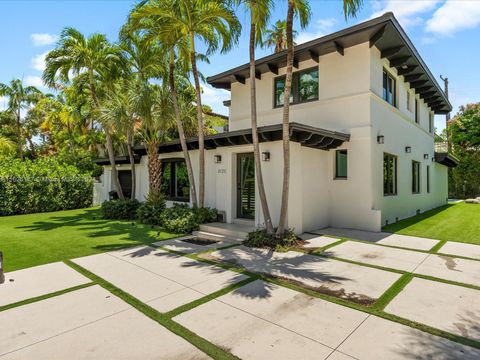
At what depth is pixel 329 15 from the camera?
798 cm

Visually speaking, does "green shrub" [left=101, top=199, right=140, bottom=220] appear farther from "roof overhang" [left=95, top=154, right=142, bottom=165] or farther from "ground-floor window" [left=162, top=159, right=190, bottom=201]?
"roof overhang" [left=95, top=154, right=142, bottom=165]

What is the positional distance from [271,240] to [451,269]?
13.0 feet

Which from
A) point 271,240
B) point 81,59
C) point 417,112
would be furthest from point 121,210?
point 417,112

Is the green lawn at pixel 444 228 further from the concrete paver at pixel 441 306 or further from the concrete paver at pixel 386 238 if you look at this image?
the concrete paver at pixel 441 306

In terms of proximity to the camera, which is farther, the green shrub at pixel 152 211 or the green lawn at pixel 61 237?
the green shrub at pixel 152 211

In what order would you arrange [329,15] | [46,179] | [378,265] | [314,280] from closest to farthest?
[314,280]
[378,265]
[329,15]
[46,179]

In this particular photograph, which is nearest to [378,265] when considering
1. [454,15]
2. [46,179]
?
[454,15]

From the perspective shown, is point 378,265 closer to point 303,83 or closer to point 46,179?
point 303,83

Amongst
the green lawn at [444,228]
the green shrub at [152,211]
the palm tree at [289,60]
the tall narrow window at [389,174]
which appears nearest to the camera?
the palm tree at [289,60]

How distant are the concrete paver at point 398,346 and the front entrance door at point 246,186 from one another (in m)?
6.75

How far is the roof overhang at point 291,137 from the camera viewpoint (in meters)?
8.46

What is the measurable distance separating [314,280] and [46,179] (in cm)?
1547

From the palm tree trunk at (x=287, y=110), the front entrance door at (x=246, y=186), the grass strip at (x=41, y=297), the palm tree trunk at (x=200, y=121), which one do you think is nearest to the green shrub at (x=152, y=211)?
the palm tree trunk at (x=200, y=121)

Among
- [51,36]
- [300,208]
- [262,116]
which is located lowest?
[300,208]
